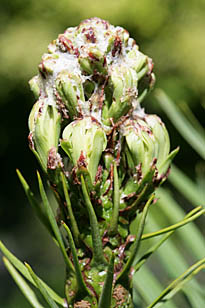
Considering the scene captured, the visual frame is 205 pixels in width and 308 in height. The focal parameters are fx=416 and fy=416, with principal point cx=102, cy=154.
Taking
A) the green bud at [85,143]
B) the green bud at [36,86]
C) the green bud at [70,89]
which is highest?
the green bud at [36,86]

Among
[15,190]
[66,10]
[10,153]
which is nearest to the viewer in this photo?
[66,10]

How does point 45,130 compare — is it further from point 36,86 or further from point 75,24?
point 75,24

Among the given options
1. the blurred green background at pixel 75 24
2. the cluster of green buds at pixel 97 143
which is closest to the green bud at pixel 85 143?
the cluster of green buds at pixel 97 143

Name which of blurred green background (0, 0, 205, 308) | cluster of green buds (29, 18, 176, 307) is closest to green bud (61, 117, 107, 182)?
cluster of green buds (29, 18, 176, 307)

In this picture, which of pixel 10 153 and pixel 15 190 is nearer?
pixel 10 153

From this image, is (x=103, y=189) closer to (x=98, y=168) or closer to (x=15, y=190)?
(x=98, y=168)

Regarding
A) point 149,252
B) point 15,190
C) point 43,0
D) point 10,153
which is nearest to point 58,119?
point 149,252

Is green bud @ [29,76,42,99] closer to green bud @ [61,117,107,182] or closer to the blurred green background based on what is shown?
green bud @ [61,117,107,182]

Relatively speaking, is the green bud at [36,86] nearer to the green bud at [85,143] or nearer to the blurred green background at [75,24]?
the green bud at [85,143]
